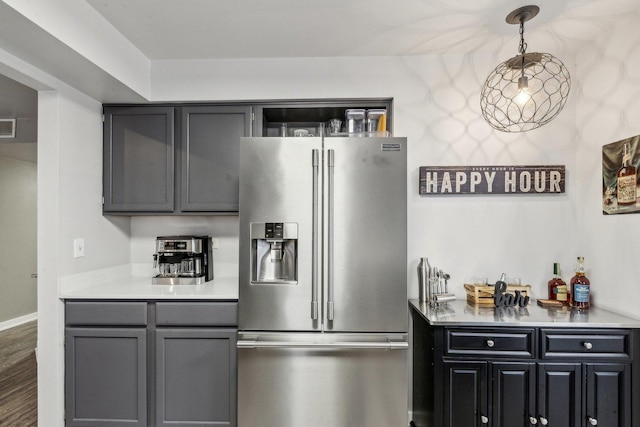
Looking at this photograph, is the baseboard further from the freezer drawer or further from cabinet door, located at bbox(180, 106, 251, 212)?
the freezer drawer

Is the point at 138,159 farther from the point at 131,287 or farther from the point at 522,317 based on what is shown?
the point at 522,317

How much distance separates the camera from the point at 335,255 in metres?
1.97

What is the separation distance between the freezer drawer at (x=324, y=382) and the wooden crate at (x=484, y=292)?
2.02ft

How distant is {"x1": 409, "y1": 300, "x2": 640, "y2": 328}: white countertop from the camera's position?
1.79 meters

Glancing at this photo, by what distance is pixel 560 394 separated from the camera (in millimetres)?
1774

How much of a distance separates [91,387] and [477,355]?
2.35 meters

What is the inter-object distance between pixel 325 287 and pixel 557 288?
1584mm

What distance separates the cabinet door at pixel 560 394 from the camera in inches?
69.6

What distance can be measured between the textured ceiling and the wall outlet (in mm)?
1397

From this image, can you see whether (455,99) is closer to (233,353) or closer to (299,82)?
(299,82)

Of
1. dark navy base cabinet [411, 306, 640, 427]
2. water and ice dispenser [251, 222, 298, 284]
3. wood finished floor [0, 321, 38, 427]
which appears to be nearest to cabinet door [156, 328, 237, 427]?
water and ice dispenser [251, 222, 298, 284]

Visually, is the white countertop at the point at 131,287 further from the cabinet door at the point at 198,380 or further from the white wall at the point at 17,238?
the white wall at the point at 17,238

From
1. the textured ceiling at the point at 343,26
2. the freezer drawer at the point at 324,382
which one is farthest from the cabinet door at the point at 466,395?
the textured ceiling at the point at 343,26

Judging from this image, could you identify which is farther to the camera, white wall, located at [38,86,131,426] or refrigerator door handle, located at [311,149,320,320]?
white wall, located at [38,86,131,426]
